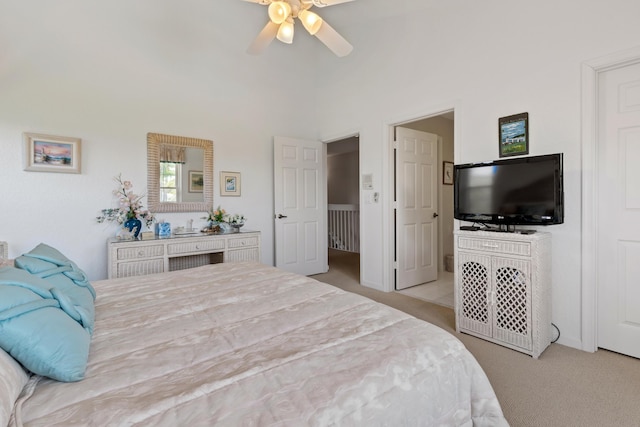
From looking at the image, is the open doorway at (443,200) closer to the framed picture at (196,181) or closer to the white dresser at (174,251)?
the white dresser at (174,251)

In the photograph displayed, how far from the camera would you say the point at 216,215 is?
3.90 meters

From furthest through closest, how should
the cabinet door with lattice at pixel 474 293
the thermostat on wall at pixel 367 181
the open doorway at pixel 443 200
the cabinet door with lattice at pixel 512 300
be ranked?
the open doorway at pixel 443 200 → the thermostat on wall at pixel 367 181 → the cabinet door with lattice at pixel 474 293 → the cabinet door with lattice at pixel 512 300

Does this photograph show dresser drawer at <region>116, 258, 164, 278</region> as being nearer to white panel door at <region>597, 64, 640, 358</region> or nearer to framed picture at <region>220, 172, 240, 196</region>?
framed picture at <region>220, 172, 240, 196</region>

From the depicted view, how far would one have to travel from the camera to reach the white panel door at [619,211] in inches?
85.5

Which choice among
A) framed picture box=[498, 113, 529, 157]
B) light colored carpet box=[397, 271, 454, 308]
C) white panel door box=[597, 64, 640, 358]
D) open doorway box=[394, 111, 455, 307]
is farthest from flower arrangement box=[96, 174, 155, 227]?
white panel door box=[597, 64, 640, 358]

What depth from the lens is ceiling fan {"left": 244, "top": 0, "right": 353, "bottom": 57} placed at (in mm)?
2166

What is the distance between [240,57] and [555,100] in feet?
11.7

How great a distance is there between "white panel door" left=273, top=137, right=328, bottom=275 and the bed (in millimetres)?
2945

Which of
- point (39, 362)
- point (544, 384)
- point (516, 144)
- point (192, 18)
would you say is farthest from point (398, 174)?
point (39, 362)

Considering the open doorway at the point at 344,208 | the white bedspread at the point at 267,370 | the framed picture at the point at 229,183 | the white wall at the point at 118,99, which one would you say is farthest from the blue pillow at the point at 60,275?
the open doorway at the point at 344,208

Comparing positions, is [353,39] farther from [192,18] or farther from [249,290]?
[249,290]

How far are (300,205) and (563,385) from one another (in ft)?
11.4

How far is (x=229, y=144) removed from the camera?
13.6 ft

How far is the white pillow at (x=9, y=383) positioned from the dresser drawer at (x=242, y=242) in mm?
→ 2838
